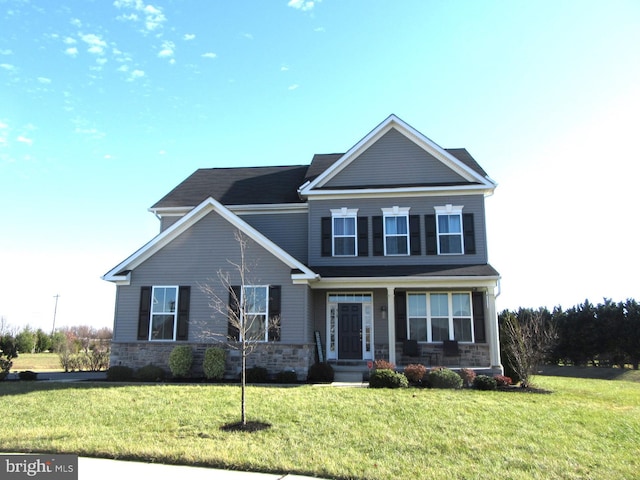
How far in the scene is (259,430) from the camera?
8336 millimetres

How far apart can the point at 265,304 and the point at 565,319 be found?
1917cm

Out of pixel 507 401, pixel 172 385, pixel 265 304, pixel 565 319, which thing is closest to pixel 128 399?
pixel 172 385

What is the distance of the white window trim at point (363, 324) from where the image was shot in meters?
17.6

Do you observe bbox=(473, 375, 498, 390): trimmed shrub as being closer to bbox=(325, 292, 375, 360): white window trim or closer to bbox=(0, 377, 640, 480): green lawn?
bbox=(0, 377, 640, 480): green lawn

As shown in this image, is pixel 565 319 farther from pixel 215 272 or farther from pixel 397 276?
pixel 215 272

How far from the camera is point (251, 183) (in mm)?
20984

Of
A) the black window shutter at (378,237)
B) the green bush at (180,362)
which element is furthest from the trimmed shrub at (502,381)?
the green bush at (180,362)

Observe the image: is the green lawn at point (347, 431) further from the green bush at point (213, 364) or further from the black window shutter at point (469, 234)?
the black window shutter at point (469, 234)

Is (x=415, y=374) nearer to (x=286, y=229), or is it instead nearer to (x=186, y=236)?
(x=286, y=229)

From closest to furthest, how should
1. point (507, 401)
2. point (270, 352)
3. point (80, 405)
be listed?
point (80, 405) < point (507, 401) < point (270, 352)

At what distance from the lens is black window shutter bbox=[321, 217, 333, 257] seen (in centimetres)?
1819

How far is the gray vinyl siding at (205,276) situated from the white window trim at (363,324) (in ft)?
8.61

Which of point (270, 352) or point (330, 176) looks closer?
point (270, 352)

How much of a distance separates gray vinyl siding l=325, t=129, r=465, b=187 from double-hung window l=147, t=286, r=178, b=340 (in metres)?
7.03
